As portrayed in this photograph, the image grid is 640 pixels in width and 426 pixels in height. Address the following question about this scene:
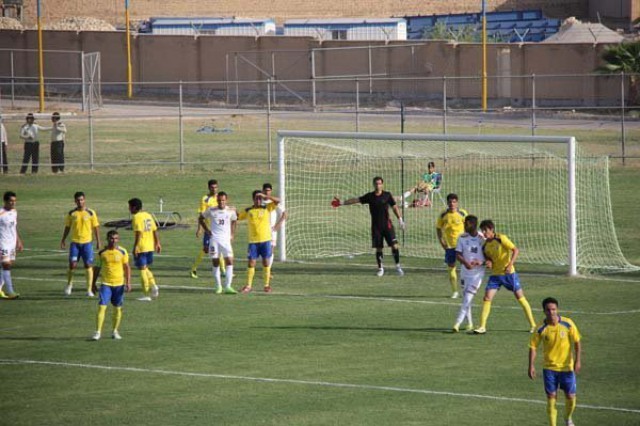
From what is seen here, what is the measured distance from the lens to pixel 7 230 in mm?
23359

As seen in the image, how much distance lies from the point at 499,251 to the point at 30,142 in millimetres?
27470

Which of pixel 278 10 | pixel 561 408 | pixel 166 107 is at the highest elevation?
pixel 278 10

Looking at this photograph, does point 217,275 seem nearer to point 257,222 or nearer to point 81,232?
point 257,222

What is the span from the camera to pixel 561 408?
15.1 meters

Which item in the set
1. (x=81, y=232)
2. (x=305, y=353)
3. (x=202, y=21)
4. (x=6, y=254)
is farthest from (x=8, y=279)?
(x=202, y=21)

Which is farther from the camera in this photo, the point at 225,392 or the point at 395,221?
the point at 395,221

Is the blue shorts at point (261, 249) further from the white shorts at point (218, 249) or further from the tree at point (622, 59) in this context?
the tree at point (622, 59)

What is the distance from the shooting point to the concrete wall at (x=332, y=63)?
205ft

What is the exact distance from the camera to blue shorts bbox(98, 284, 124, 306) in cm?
1923

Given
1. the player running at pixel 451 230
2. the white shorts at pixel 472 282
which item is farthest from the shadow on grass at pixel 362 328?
the player running at pixel 451 230

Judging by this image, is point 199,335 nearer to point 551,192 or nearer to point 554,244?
point 554,244

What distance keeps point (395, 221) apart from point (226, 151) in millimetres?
17680

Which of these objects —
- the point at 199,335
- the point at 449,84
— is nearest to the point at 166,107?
the point at 449,84

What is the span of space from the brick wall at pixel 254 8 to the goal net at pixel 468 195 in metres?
46.0
